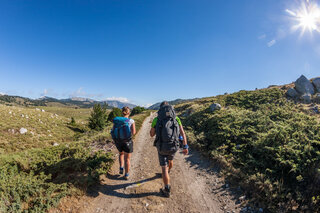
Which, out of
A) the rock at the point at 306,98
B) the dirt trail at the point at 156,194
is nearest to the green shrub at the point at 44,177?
the dirt trail at the point at 156,194

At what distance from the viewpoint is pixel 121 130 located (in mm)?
4941

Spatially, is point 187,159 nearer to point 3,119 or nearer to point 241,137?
point 241,137

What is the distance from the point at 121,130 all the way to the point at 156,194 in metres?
2.63

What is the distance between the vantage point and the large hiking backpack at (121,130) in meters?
4.95

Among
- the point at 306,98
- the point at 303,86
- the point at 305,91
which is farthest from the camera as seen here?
the point at 303,86

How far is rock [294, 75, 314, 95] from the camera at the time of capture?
51.0 ft

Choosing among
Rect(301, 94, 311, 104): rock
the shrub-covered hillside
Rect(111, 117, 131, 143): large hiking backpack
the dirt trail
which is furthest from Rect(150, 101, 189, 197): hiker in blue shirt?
Rect(301, 94, 311, 104): rock

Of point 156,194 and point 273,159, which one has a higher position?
point 273,159


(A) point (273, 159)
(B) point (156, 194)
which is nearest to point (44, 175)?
(B) point (156, 194)

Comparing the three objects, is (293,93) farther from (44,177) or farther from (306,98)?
(44,177)

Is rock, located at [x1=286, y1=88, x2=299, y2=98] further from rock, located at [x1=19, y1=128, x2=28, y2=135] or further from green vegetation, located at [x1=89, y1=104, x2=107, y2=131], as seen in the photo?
rock, located at [x1=19, y1=128, x2=28, y2=135]

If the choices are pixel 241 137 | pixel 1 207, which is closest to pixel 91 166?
pixel 1 207

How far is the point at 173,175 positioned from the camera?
5.98 meters

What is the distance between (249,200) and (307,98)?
56.0ft
